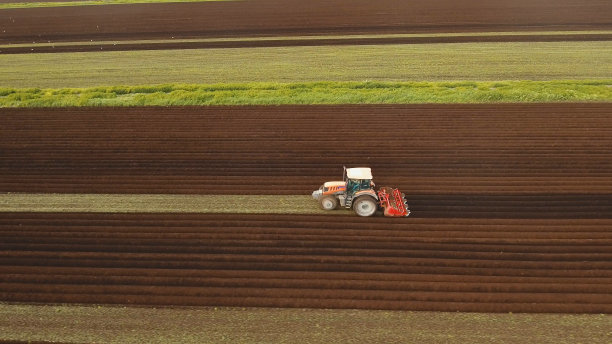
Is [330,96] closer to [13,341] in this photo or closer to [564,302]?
[564,302]

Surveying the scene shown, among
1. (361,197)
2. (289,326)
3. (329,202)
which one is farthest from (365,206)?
(289,326)

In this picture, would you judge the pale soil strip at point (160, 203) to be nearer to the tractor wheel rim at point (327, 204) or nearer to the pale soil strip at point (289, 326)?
the tractor wheel rim at point (327, 204)

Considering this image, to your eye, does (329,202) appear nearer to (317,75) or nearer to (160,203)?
(160,203)

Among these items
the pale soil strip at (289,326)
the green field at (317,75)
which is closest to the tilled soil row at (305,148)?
the green field at (317,75)

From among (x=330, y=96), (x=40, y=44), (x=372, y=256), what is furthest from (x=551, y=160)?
(x=40, y=44)

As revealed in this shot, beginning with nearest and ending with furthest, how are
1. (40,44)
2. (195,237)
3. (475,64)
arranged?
1. (195,237)
2. (475,64)
3. (40,44)

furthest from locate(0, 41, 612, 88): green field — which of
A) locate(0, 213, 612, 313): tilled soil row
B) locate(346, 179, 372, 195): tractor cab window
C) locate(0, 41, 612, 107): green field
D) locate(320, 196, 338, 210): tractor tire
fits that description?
locate(0, 213, 612, 313): tilled soil row

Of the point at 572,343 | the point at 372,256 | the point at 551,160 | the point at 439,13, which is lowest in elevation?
the point at 572,343
